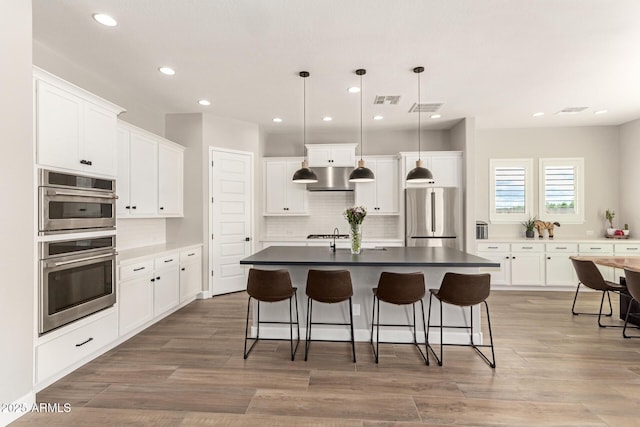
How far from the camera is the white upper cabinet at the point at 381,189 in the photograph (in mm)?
5949

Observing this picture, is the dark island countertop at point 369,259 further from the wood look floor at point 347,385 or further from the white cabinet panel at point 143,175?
the white cabinet panel at point 143,175

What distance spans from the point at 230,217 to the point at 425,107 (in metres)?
3.56

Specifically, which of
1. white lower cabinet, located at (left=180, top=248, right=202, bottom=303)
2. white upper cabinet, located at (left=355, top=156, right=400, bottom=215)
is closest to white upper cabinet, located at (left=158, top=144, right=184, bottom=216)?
white lower cabinet, located at (left=180, top=248, right=202, bottom=303)

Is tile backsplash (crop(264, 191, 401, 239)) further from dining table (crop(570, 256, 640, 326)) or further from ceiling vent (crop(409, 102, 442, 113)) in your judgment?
dining table (crop(570, 256, 640, 326))

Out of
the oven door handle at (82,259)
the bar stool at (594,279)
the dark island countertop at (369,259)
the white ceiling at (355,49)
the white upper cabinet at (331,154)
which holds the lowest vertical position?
the bar stool at (594,279)

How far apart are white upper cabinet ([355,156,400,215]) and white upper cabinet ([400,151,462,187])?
0.35m

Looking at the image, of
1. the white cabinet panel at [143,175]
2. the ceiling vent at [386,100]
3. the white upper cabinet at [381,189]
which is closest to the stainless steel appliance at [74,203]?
the white cabinet panel at [143,175]

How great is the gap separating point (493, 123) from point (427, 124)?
45.2 inches

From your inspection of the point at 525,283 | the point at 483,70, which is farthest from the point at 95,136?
the point at 525,283

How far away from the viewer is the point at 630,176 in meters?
5.66

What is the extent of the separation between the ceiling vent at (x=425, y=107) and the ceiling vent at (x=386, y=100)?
37cm

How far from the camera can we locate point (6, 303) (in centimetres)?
201

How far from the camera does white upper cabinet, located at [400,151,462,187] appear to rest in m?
5.62

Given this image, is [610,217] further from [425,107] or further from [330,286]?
[330,286]
